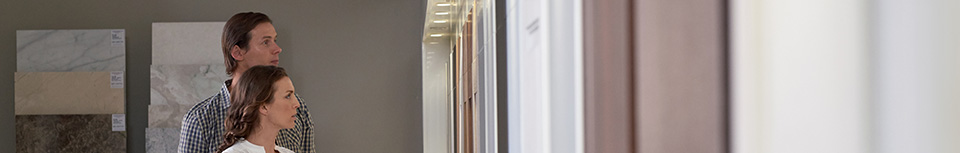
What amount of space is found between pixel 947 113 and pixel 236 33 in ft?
6.60

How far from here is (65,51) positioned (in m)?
4.84

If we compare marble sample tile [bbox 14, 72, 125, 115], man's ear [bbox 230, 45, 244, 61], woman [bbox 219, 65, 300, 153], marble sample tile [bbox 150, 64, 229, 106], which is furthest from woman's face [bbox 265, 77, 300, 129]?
marble sample tile [bbox 14, 72, 125, 115]

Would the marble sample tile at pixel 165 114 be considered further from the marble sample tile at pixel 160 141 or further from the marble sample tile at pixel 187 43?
the marble sample tile at pixel 187 43

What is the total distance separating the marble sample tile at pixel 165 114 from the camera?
465 cm

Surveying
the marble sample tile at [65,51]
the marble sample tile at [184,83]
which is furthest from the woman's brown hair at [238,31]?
the marble sample tile at [65,51]

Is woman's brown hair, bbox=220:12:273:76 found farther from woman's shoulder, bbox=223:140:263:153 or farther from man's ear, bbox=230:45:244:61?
woman's shoulder, bbox=223:140:263:153

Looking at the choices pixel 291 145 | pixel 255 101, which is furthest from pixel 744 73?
pixel 291 145

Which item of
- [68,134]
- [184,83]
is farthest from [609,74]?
[68,134]

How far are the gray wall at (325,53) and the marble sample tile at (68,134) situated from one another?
299 millimetres

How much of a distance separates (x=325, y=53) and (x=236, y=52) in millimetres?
3162

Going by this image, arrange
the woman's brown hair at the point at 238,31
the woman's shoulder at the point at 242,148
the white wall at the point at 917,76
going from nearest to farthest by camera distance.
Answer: the white wall at the point at 917,76 < the woman's shoulder at the point at 242,148 < the woman's brown hair at the point at 238,31

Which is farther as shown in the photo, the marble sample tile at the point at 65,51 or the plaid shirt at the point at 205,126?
the marble sample tile at the point at 65,51

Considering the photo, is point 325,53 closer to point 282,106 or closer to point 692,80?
point 282,106

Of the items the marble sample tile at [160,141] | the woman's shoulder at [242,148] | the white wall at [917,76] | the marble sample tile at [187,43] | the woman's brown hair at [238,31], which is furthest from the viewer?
the marble sample tile at [187,43]
